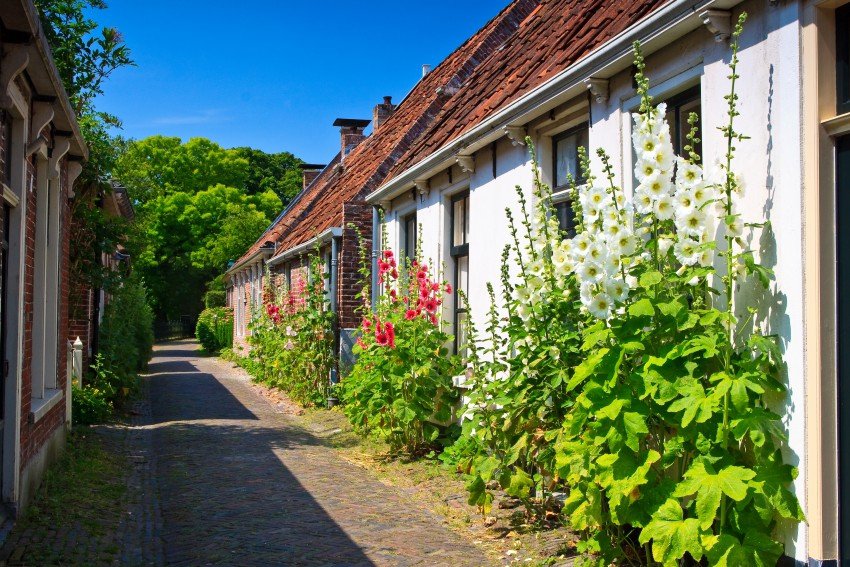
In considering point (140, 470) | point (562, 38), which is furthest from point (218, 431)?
point (562, 38)

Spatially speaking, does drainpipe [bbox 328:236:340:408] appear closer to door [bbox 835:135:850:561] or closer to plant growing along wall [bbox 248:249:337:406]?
plant growing along wall [bbox 248:249:337:406]

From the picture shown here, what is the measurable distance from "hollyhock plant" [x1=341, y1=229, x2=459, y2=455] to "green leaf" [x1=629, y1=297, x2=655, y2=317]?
4.49 m

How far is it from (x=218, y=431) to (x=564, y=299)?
7.63 meters

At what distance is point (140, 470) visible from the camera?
29.4ft

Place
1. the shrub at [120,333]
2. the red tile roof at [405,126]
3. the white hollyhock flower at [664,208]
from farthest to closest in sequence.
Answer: the red tile roof at [405,126] < the shrub at [120,333] < the white hollyhock flower at [664,208]

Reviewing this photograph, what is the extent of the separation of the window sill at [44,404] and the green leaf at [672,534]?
5248mm

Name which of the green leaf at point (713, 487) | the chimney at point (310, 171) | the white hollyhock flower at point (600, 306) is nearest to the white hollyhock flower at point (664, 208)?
the white hollyhock flower at point (600, 306)

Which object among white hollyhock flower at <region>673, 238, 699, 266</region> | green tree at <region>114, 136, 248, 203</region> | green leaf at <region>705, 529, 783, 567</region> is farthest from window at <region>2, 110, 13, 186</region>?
green tree at <region>114, 136, 248, 203</region>

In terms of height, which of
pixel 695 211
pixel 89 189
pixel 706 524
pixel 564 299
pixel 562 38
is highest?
pixel 562 38

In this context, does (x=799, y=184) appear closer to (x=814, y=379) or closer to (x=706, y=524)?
(x=814, y=379)

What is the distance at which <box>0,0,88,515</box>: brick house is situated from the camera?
5.91 meters

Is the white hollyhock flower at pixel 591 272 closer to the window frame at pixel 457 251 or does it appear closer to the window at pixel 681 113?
the window at pixel 681 113

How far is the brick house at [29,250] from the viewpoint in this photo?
5914mm

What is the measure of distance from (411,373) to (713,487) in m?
5.18
